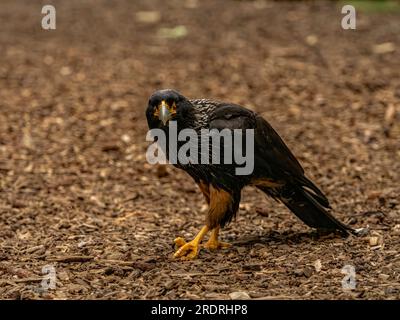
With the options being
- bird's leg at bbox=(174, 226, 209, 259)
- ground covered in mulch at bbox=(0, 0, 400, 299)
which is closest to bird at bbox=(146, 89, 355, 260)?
bird's leg at bbox=(174, 226, 209, 259)

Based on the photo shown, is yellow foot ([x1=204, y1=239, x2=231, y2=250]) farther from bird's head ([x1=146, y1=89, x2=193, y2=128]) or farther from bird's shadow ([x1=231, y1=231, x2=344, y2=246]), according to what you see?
bird's head ([x1=146, y1=89, x2=193, y2=128])

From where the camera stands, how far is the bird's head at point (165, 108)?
573 cm

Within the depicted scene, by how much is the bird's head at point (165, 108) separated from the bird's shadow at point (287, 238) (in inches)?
44.5

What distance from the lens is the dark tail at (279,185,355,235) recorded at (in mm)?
6141

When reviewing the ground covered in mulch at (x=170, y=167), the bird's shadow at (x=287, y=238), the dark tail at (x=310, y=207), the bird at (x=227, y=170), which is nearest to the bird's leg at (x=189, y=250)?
the bird at (x=227, y=170)

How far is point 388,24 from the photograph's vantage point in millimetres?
13898

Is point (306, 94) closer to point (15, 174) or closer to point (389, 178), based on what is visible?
point (389, 178)

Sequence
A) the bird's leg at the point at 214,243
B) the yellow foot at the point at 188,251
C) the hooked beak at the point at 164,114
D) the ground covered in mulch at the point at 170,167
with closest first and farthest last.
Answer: the ground covered in mulch at the point at 170,167 < the hooked beak at the point at 164,114 < the yellow foot at the point at 188,251 < the bird's leg at the point at 214,243

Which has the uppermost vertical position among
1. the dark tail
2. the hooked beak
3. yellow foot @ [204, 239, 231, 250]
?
the hooked beak

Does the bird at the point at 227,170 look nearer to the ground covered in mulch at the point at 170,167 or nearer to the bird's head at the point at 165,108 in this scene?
the bird's head at the point at 165,108

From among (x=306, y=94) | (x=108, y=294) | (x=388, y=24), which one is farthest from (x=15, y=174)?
(x=388, y=24)

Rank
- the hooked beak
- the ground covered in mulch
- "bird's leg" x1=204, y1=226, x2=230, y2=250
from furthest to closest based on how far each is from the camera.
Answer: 1. "bird's leg" x1=204, y1=226, x2=230, y2=250
2. the hooked beak
3. the ground covered in mulch

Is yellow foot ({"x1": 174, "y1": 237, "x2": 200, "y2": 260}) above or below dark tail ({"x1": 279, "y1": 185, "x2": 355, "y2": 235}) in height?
below

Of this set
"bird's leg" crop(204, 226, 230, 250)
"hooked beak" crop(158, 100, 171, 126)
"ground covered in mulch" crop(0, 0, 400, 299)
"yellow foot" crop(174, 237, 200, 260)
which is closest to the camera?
"ground covered in mulch" crop(0, 0, 400, 299)
